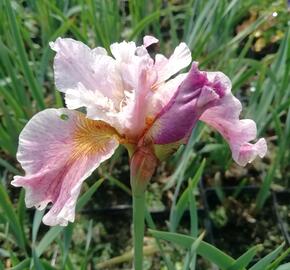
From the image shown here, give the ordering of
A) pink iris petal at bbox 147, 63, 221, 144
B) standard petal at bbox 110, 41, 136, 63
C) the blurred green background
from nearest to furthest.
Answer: pink iris petal at bbox 147, 63, 221, 144, standard petal at bbox 110, 41, 136, 63, the blurred green background

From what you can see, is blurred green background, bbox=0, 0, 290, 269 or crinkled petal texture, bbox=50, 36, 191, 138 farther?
blurred green background, bbox=0, 0, 290, 269

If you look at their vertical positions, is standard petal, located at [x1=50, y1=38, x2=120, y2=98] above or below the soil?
above

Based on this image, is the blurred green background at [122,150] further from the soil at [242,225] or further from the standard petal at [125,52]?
the standard petal at [125,52]

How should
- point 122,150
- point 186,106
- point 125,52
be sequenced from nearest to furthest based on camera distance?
point 186,106
point 125,52
point 122,150

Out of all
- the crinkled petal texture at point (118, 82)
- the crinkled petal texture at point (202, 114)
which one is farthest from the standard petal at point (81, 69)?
the crinkled petal texture at point (202, 114)

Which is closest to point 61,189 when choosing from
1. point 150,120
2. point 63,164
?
point 63,164

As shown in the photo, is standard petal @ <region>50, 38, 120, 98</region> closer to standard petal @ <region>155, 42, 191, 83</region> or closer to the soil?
standard petal @ <region>155, 42, 191, 83</region>

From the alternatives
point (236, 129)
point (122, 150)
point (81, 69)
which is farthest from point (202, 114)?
point (122, 150)

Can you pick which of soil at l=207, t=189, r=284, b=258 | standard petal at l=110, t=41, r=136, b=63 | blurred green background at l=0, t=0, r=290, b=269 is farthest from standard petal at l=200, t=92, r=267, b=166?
soil at l=207, t=189, r=284, b=258

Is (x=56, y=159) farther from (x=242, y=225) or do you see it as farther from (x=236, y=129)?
(x=242, y=225)
